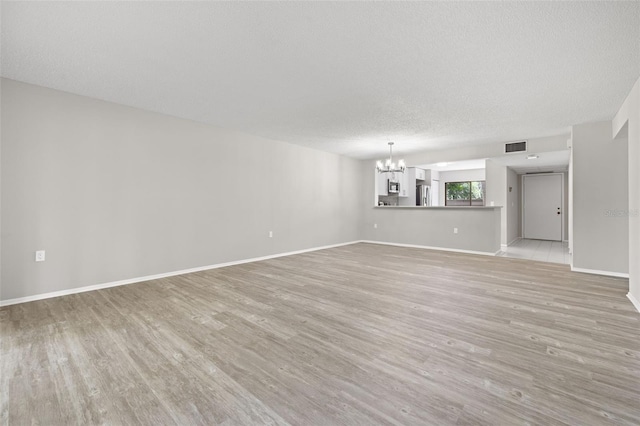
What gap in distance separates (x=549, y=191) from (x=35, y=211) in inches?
459

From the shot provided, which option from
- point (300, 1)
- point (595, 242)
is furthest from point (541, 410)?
point (595, 242)

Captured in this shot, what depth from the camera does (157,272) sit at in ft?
13.2

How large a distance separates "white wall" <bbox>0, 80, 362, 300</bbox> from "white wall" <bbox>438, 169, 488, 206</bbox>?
7.56 meters

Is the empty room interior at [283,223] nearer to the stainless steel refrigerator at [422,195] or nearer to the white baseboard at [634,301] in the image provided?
the white baseboard at [634,301]

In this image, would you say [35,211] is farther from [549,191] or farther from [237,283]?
[549,191]

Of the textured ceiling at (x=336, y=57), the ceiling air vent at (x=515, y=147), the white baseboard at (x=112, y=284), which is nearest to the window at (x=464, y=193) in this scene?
the ceiling air vent at (x=515, y=147)

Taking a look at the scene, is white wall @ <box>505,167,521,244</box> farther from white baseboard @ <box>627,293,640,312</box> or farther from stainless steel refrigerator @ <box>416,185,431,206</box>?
white baseboard @ <box>627,293,640,312</box>

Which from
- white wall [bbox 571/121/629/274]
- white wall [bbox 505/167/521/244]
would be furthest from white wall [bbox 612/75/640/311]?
white wall [bbox 505/167/521/244]

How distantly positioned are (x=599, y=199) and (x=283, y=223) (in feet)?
17.7

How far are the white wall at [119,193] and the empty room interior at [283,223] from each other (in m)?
0.02

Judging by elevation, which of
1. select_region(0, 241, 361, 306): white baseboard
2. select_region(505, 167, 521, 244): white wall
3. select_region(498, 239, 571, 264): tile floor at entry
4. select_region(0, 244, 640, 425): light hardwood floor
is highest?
select_region(505, 167, 521, 244): white wall

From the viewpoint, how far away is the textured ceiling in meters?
1.97

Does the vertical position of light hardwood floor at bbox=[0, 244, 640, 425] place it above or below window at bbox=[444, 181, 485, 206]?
below

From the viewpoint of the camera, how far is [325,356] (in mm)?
1926
